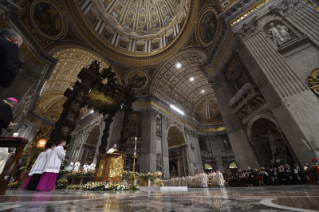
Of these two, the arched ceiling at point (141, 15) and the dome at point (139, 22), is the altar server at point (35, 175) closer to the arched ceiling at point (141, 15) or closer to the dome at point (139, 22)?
the dome at point (139, 22)

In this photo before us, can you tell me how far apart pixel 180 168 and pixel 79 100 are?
1440cm

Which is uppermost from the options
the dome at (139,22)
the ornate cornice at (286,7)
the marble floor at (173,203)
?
the dome at (139,22)

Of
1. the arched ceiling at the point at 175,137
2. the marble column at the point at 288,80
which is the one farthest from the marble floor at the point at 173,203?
the arched ceiling at the point at 175,137

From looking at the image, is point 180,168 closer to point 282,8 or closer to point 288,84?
point 288,84

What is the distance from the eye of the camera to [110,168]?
580cm

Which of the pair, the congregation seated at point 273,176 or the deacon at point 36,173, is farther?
the congregation seated at point 273,176

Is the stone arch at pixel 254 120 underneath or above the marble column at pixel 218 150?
underneath

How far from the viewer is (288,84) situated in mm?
5559

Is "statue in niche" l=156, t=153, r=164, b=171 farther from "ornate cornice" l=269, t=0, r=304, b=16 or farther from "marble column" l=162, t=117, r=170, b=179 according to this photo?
"ornate cornice" l=269, t=0, r=304, b=16

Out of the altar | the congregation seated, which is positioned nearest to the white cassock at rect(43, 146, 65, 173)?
the altar

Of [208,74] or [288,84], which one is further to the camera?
[208,74]

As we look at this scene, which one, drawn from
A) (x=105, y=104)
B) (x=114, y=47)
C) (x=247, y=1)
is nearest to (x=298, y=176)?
(x=247, y=1)

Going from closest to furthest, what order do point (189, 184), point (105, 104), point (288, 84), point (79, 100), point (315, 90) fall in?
point (315, 90) → point (288, 84) → point (79, 100) → point (105, 104) → point (189, 184)

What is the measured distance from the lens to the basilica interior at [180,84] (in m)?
4.97
